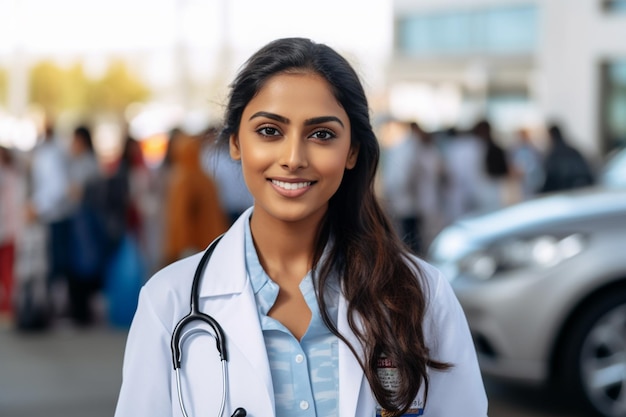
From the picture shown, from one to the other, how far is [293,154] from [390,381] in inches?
18.9

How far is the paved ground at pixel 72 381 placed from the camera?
7.10 meters

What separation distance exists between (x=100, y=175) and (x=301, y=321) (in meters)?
8.53

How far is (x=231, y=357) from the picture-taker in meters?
2.33

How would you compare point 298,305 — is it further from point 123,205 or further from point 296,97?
point 123,205

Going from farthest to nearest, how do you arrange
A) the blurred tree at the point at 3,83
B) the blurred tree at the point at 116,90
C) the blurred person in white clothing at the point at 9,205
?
the blurred tree at the point at 3,83
the blurred tree at the point at 116,90
the blurred person in white clothing at the point at 9,205

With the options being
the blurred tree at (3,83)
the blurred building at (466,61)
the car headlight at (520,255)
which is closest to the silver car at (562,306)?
the car headlight at (520,255)

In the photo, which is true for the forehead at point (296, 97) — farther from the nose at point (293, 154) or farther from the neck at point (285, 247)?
the neck at point (285, 247)

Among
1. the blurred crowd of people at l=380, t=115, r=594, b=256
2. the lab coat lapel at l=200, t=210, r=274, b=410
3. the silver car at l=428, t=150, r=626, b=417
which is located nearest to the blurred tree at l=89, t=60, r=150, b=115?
the blurred crowd of people at l=380, t=115, r=594, b=256

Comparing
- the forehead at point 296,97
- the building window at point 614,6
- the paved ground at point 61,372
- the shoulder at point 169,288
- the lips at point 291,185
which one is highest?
the building window at point 614,6

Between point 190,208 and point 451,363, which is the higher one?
point 451,363

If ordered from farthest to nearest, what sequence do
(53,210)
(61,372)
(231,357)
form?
(53,210), (61,372), (231,357)

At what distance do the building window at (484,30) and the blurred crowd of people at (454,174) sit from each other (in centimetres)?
3818

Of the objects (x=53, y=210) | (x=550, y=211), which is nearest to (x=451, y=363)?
(x=550, y=211)

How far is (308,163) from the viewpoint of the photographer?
2.38 metres
